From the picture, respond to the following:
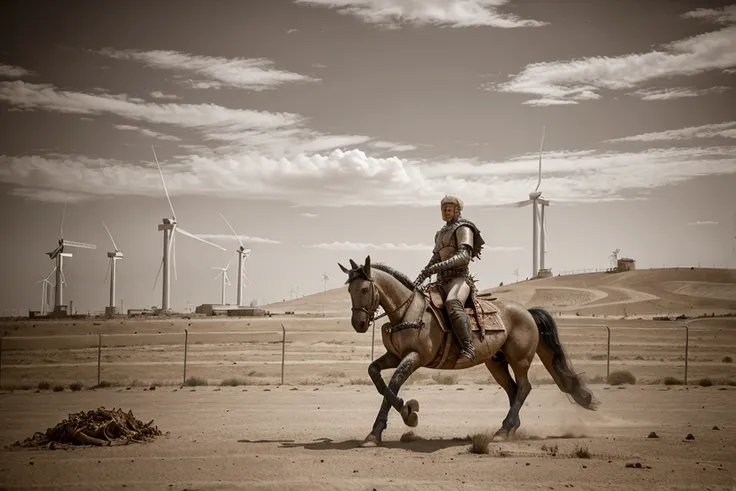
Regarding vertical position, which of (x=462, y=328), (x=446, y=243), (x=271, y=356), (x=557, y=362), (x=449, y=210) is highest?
(x=449, y=210)

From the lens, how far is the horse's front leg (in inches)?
437

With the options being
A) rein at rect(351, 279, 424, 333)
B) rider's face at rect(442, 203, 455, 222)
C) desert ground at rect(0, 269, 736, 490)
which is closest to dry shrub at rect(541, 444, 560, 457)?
desert ground at rect(0, 269, 736, 490)

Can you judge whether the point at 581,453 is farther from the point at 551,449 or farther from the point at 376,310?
the point at 376,310

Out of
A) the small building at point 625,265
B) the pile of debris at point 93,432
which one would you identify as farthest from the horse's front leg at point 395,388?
the small building at point 625,265

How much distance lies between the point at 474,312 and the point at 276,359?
26406 millimetres

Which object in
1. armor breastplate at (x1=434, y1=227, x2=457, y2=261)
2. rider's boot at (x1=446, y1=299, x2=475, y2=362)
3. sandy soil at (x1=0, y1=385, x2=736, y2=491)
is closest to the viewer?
sandy soil at (x1=0, y1=385, x2=736, y2=491)

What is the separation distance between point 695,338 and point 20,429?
147 feet

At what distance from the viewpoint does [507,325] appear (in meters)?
12.8

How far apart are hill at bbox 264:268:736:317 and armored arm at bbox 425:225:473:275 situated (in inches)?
3003

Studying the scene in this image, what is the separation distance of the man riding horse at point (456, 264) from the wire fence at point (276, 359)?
354 inches

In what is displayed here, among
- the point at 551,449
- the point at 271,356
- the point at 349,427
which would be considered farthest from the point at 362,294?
the point at 271,356

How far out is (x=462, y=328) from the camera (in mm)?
11734

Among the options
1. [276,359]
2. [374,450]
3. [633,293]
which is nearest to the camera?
[374,450]

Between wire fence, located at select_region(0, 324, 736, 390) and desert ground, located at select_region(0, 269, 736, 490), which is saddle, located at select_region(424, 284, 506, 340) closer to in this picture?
desert ground, located at select_region(0, 269, 736, 490)
